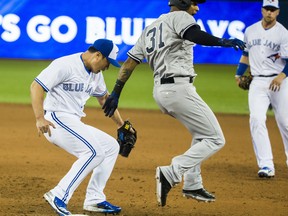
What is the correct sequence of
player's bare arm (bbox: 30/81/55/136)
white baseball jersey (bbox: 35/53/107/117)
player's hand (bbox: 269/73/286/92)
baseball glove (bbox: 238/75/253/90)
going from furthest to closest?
baseball glove (bbox: 238/75/253/90)
player's hand (bbox: 269/73/286/92)
white baseball jersey (bbox: 35/53/107/117)
player's bare arm (bbox: 30/81/55/136)

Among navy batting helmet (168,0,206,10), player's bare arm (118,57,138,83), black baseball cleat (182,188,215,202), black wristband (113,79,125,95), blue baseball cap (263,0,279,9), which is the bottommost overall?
black baseball cleat (182,188,215,202)

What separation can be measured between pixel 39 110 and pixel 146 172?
3.40 meters

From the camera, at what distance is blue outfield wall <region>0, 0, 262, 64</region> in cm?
1583

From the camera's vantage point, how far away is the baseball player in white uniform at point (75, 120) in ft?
23.6

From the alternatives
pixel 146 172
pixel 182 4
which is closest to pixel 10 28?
pixel 146 172

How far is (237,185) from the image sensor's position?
9.59 m

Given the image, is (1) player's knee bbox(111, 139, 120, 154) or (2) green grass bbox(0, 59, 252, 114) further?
(2) green grass bbox(0, 59, 252, 114)

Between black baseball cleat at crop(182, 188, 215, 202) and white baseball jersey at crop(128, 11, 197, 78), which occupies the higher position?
white baseball jersey at crop(128, 11, 197, 78)

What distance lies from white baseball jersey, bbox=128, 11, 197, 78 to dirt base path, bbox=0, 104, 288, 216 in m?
1.45

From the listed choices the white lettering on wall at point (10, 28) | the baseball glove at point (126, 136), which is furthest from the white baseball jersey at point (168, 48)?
the white lettering on wall at point (10, 28)

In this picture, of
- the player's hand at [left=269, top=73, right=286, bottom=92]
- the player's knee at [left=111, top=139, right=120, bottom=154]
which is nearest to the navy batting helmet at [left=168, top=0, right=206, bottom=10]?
the player's knee at [left=111, top=139, right=120, bottom=154]

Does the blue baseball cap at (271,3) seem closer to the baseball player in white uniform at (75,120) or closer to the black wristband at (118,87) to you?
the black wristband at (118,87)

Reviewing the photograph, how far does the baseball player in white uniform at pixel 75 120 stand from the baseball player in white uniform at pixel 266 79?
9.73 ft

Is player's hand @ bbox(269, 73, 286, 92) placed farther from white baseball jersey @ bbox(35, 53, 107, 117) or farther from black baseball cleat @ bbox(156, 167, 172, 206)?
white baseball jersey @ bbox(35, 53, 107, 117)
